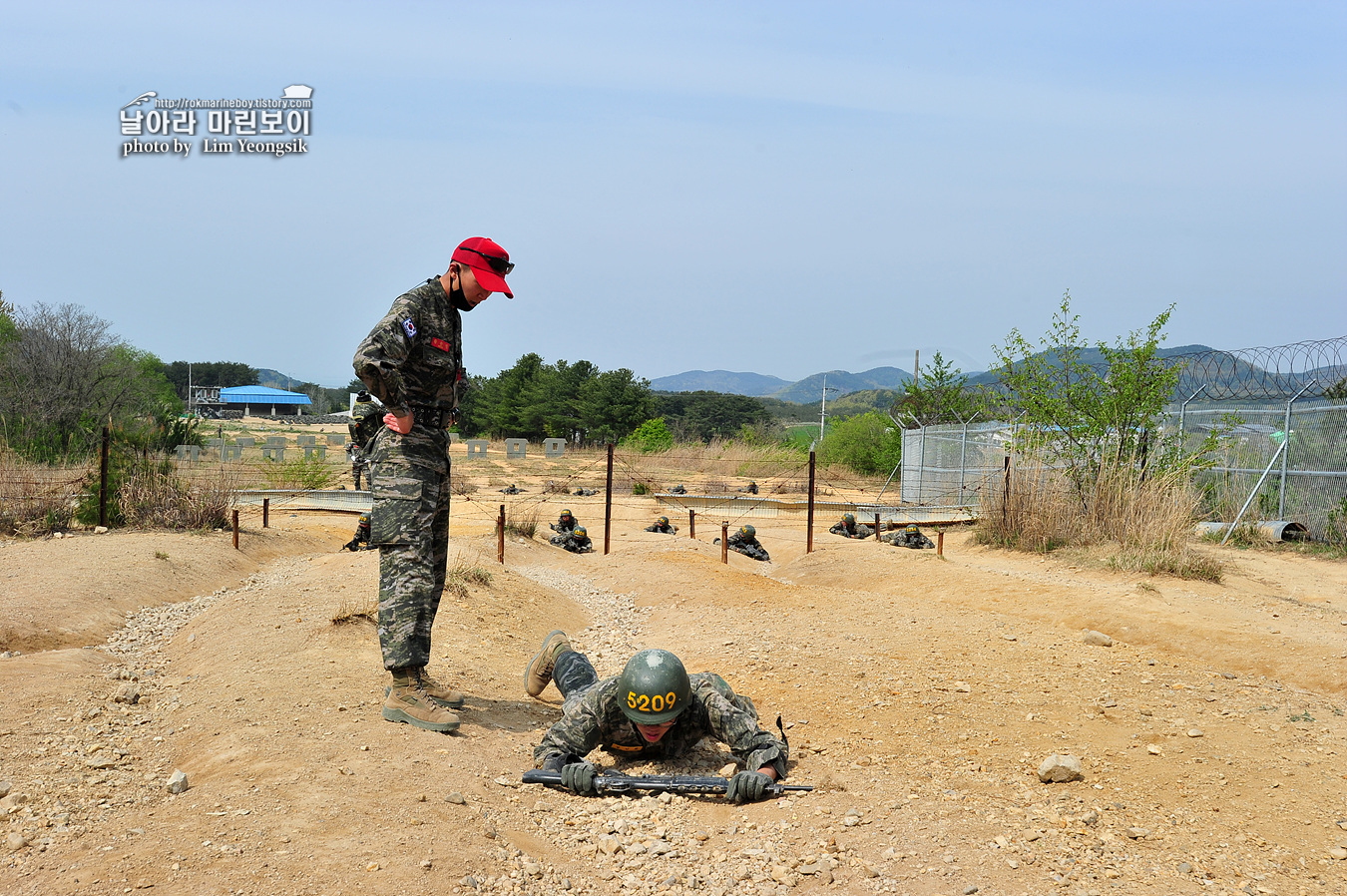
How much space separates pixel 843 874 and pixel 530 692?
2.43m

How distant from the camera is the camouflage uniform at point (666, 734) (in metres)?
3.94

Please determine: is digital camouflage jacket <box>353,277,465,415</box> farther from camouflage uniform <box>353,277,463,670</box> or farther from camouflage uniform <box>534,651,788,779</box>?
camouflage uniform <box>534,651,788,779</box>

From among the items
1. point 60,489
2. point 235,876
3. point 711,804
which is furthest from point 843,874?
point 60,489

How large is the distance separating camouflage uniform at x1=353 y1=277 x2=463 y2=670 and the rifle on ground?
88 cm

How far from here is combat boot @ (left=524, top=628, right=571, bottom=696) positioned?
4930 millimetres

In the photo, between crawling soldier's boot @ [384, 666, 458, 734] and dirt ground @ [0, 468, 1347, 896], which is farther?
crawling soldier's boot @ [384, 666, 458, 734]

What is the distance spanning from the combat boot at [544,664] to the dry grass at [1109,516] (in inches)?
294

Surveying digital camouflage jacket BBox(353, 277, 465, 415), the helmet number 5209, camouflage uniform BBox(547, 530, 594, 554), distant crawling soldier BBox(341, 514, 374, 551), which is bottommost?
camouflage uniform BBox(547, 530, 594, 554)

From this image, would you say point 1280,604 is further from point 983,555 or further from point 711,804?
point 711,804

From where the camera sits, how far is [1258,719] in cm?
481

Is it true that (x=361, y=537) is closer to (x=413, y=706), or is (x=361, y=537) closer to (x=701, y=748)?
(x=413, y=706)

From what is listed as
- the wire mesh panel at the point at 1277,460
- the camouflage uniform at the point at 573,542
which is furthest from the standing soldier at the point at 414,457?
the wire mesh panel at the point at 1277,460

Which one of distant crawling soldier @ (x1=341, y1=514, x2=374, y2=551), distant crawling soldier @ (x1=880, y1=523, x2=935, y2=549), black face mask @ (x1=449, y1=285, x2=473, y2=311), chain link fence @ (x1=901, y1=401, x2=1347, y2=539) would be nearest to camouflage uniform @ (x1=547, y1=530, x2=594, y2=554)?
distant crawling soldier @ (x1=341, y1=514, x2=374, y2=551)

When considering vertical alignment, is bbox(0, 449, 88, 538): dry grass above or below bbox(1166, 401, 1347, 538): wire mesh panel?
below
